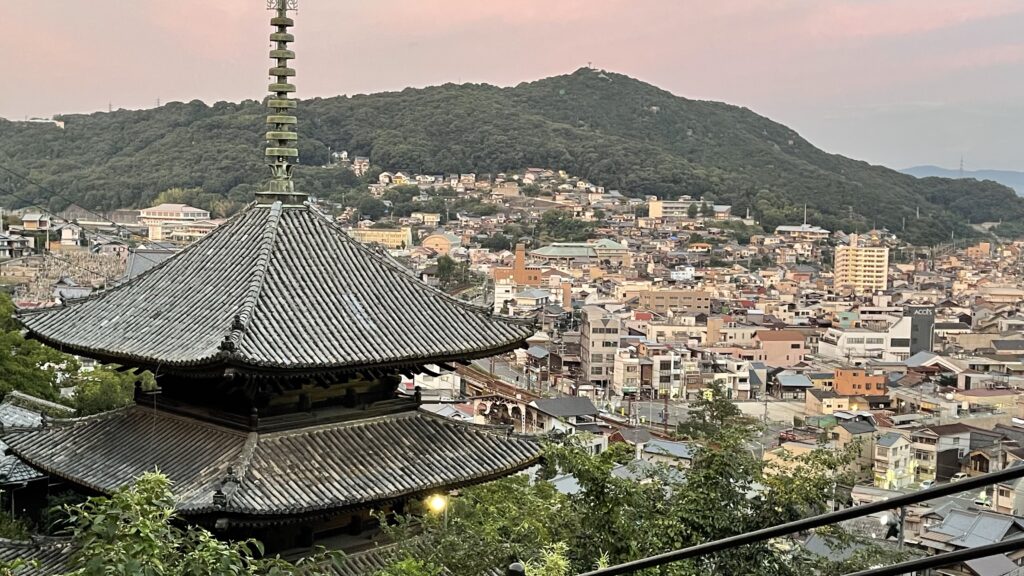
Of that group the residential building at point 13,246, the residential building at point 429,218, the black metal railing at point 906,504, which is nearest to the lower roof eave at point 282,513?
the black metal railing at point 906,504

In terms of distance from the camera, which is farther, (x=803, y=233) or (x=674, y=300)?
(x=803, y=233)

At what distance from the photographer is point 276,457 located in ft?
31.2

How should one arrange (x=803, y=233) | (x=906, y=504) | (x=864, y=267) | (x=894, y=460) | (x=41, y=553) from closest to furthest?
(x=906, y=504) → (x=41, y=553) → (x=894, y=460) → (x=864, y=267) → (x=803, y=233)

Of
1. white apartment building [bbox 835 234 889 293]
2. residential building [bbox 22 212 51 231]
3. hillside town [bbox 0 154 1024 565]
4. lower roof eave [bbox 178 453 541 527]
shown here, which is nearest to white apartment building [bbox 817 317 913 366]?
hillside town [bbox 0 154 1024 565]

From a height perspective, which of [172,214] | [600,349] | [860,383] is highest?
[172,214]

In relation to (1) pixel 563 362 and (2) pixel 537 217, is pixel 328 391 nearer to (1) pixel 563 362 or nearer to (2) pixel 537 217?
(1) pixel 563 362

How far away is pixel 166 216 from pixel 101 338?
108 m

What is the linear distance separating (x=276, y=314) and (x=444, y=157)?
162 meters

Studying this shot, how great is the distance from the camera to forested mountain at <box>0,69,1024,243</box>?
126812mm

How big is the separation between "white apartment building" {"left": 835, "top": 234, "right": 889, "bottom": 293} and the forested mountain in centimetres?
3194

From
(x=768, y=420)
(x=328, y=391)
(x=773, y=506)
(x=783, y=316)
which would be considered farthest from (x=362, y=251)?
(x=783, y=316)

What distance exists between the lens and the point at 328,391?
1034cm

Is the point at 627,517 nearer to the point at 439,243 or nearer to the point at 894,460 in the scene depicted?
the point at 894,460

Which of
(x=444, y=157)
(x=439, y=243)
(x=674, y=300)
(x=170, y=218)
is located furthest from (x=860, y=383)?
(x=444, y=157)
